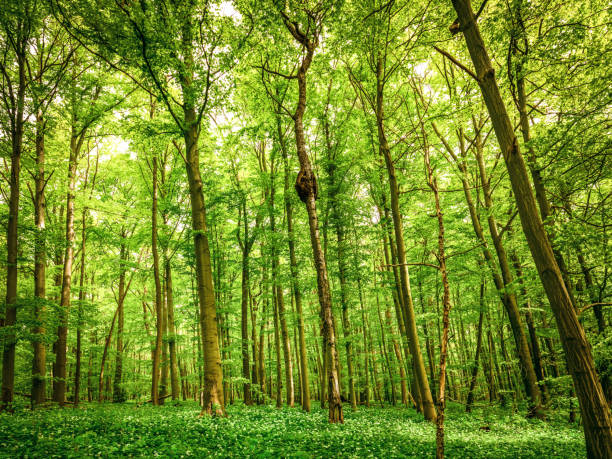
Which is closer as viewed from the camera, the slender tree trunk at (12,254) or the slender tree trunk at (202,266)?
the slender tree trunk at (202,266)

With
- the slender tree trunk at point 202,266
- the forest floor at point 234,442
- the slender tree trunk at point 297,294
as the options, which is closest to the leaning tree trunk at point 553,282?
the forest floor at point 234,442

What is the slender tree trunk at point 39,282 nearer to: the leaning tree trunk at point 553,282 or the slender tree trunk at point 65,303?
the slender tree trunk at point 65,303

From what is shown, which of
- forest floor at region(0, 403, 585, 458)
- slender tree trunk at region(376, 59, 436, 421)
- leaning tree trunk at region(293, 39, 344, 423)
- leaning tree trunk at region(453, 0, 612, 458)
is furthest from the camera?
slender tree trunk at region(376, 59, 436, 421)

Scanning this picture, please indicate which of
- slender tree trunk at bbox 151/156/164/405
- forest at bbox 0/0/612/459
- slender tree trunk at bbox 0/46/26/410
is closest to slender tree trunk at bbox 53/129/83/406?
forest at bbox 0/0/612/459

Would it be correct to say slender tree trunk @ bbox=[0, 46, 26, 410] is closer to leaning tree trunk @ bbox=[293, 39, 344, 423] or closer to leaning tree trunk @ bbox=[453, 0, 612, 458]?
leaning tree trunk @ bbox=[293, 39, 344, 423]

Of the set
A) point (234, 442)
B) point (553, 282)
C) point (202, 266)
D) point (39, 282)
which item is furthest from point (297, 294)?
point (39, 282)

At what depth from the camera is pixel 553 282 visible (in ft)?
15.4

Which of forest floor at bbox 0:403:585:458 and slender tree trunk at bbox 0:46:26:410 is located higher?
slender tree trunk at bbox 0:46:26:410

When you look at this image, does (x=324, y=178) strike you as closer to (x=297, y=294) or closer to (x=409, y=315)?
(x=297, y=294)

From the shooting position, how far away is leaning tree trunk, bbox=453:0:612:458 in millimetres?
4293

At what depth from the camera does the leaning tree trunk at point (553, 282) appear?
429 centimetres

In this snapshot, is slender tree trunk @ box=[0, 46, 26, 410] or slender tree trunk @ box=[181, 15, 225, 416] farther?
slender tree trunk @ box=[0, 46, 26, 410]

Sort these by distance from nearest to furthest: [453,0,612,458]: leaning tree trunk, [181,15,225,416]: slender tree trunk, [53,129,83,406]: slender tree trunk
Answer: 1. [453,0,612,458]: leaning tree trunk
2. [181,15,225,416]: slender tree trunk
3. [53,129,83,406]: slender tree trunk

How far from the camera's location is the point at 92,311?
14.0m
